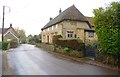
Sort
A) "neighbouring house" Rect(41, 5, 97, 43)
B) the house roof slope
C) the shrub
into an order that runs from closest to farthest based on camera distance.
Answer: the shrub → "neighbouring house" Rect(41, 5, 97, 43) → the house roof slope

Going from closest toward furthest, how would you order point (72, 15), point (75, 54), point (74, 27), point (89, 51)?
point (89, 51), point (75, 54), point (74, 27), point (72, 15)

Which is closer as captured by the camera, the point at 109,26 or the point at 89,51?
the point at 109,26

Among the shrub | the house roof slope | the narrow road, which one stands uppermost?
the house roof slope

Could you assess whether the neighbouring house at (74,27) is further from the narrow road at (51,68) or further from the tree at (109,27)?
the tree at (109,27)

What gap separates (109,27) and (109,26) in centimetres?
8

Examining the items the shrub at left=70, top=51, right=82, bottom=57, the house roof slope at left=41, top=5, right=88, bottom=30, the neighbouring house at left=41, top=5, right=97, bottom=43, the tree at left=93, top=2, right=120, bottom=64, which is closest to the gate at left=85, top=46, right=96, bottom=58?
the shrub at left=70, top=51, right=82, bottom=57

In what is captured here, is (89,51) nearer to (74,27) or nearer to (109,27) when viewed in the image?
(109,27)

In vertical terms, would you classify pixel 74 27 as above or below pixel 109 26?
above

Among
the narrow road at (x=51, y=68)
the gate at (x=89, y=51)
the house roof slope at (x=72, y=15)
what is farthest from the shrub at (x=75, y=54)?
the house roof slope at (x=72, y=15)

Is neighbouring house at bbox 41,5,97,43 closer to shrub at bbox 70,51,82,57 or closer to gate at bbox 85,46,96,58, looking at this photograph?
shrub at bbox 70,51,82,57

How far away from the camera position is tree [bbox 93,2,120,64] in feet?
50.0

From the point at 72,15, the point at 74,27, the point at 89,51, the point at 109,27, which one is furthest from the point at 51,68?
the point at 72,15

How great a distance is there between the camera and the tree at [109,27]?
50.0 ft

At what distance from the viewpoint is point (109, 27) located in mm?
16016
